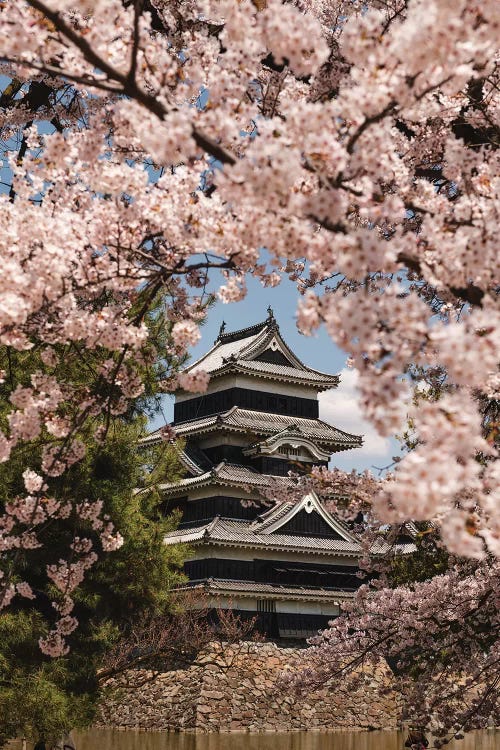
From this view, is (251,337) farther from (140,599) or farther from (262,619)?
(140,599)

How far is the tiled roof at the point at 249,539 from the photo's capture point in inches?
1037

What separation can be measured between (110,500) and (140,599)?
6.85 ft

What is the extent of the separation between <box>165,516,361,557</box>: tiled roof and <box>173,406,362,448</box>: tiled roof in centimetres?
321

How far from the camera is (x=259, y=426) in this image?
1158 inches

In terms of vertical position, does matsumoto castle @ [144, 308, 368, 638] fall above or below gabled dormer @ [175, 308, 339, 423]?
below

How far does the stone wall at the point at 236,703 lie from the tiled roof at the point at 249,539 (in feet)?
10.4

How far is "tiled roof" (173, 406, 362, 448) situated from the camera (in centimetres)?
2891

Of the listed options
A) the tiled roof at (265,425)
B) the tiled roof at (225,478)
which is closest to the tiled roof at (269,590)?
the tiled roof at (225,478)

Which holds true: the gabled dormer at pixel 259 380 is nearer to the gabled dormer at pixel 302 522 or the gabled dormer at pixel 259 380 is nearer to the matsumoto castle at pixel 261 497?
the matsumoto castle at pixel 261 497

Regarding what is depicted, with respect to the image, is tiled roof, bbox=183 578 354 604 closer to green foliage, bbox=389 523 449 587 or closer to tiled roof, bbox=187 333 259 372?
green foliage, bbox=389 523 449 587

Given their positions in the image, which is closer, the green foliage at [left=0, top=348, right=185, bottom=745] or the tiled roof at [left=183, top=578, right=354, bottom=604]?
the green foliage at [left=0, top=348, right=185, bottom=745]

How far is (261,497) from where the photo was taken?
84.3 feet

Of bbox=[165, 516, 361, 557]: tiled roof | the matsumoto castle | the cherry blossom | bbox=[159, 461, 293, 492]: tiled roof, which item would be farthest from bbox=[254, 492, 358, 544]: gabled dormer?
the cherry blossom

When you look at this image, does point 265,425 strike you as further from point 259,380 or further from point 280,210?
point 280,210
